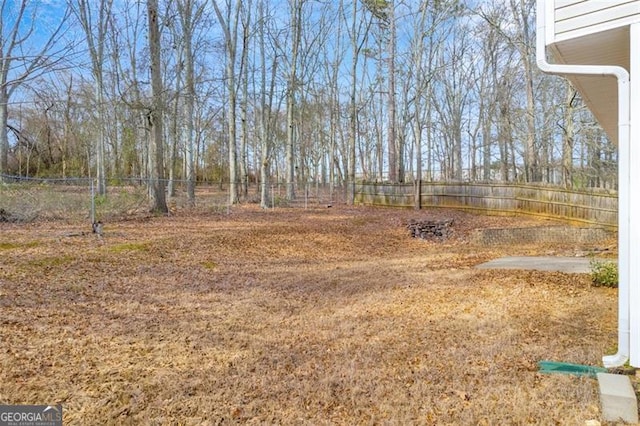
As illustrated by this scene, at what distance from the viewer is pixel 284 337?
347 cm

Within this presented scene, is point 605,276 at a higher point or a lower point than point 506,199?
lower

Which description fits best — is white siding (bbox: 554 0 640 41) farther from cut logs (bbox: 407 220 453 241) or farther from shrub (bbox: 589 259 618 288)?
cut logs (bbox: 407 220 453 241)

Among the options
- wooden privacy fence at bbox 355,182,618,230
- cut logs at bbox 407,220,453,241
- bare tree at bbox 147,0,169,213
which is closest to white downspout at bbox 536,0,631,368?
cut logs at bbox 407,220,453,241

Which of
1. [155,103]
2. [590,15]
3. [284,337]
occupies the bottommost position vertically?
[284,337]

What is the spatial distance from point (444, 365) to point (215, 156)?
101ft

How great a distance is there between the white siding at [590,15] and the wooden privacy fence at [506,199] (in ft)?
31.9

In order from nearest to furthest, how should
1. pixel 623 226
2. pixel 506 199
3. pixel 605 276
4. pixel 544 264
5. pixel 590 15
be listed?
pixel 623 226, pixel 590 15, pixel 605 276, pixel 544 264, pixel 506 199

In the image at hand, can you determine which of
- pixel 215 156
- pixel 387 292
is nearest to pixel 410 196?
pixel 387 292

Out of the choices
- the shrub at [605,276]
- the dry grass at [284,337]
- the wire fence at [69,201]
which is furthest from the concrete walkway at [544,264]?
the wire fence at [69,201]

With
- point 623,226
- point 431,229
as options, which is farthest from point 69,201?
point 623,226

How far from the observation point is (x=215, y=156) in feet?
104

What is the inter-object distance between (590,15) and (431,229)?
9.67m

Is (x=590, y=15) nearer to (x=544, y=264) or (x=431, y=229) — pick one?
(x=544, y=264)

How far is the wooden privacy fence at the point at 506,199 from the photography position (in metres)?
11.2
